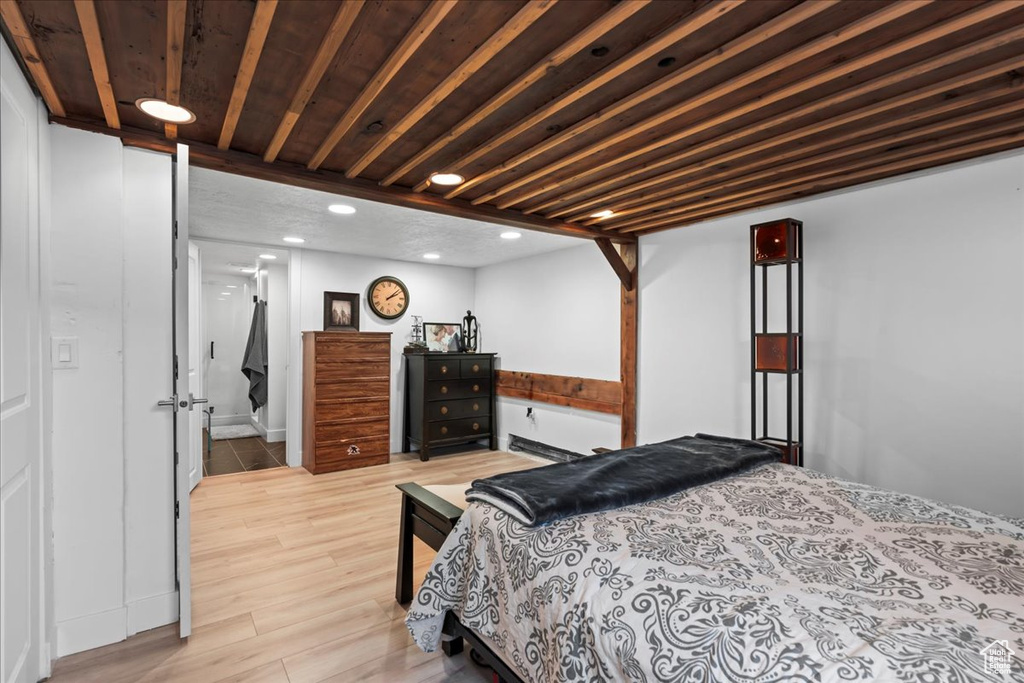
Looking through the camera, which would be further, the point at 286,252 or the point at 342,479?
the point at 286,252

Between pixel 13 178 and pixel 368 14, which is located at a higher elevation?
pixel 368 14

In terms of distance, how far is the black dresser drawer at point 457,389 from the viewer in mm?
5172

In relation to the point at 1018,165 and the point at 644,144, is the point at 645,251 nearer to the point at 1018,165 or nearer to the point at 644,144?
the point at 644,144

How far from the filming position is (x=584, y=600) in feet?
4.14

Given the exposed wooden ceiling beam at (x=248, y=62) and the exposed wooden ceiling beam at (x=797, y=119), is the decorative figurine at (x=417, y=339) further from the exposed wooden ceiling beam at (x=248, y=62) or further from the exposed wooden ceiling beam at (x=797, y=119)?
the exposed wooden ceiling beam at (x=248, y=62)

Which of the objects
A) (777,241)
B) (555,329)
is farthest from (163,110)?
(555,329)

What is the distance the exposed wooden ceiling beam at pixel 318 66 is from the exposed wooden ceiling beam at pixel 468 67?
0.35 metres

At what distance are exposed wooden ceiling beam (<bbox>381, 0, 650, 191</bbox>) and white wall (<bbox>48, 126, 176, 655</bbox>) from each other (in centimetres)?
124

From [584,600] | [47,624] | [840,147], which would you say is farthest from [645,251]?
[47,624]

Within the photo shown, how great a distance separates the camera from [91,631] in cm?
204

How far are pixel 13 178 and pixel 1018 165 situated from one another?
4.06 meters

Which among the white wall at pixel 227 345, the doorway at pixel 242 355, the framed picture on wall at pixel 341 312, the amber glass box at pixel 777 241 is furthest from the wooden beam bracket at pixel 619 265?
the white wall at pixel 227 345

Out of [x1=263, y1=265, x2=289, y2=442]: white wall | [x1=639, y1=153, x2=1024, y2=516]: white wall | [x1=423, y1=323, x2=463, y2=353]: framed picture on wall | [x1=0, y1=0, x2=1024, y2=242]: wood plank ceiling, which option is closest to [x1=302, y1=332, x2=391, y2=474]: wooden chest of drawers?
[x1=423, y1=323, x2=463, y2=353]: framed picture on wall

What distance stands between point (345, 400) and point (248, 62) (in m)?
3.56
